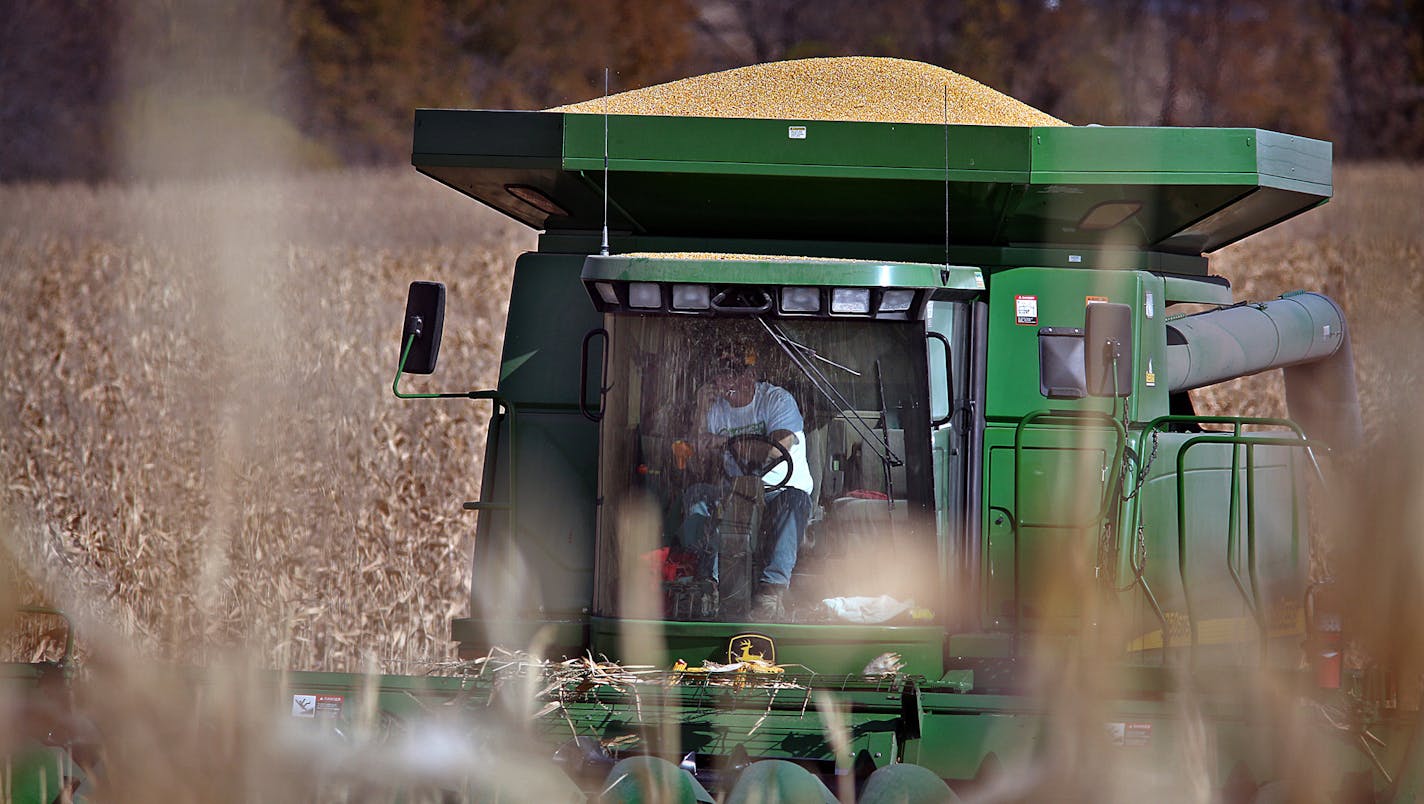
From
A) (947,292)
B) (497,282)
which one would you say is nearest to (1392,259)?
(497,282)

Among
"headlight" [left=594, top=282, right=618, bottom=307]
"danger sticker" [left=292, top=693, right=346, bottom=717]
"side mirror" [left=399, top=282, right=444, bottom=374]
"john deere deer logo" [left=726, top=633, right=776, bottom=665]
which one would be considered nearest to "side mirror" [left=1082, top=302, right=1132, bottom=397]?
"john deere deer logo" [left=726, top=633, right=776, bottom=665]

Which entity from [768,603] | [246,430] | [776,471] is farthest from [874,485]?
[246,430]

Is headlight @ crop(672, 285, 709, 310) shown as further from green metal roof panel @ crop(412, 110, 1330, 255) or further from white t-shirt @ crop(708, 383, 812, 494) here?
green metal roof panel @ crop(412, 110, 1330, 255)

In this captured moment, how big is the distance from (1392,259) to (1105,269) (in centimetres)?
1167

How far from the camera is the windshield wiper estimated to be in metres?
5.67

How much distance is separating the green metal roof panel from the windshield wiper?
27.3 inches

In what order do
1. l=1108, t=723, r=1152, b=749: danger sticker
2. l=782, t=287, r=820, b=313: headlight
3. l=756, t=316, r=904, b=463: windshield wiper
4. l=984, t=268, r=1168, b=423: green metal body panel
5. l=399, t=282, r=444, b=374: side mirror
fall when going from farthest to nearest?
l=984, t=268, r=1168, b=423: green metal body panel
l=399, t=282, r=444, b=374: side mirror
l=756, t=316, r=904, b=463: windshield wiper
l=782, t=287, r=820, b=313: headlight
l=1108, t=723, r=1152, b=749: danger sticker

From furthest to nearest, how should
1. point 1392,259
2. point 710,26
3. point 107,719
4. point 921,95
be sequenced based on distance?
point 710,26, point 1392,259, point 921,95, point 107,719

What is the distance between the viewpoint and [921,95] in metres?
6.57

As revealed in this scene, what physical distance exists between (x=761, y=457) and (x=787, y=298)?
56cm

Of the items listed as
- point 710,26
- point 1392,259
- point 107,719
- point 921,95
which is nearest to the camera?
point 107,719

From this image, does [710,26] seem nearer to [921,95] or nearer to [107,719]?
[921,95]

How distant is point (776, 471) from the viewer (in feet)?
18.5

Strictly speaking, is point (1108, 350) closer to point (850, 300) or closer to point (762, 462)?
point (850, 300)
